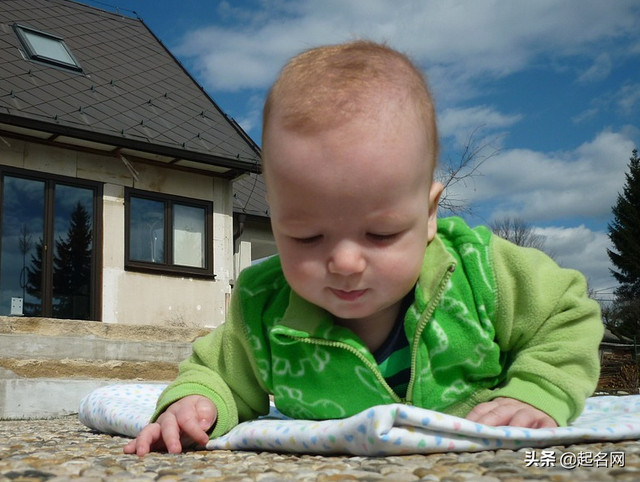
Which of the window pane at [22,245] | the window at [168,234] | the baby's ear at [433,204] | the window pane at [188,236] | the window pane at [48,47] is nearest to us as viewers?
the baby's ear at [433,204]

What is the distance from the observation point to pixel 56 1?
441 inches

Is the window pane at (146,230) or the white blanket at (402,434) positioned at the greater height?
the window pane at (146,230)

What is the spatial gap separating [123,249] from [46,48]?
10.3 ft

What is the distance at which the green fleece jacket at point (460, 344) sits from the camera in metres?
1.96

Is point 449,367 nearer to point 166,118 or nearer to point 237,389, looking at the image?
point 237,389

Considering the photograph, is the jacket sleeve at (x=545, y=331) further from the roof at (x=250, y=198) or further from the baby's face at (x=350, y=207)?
the roof at (x=250, y=198)

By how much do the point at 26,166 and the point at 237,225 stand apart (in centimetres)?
356

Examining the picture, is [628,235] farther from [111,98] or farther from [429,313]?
[429,313]

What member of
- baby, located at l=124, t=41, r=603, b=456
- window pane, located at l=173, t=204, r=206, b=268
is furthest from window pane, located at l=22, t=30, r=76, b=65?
baby, located at l=124, t=41, r=603, b=456

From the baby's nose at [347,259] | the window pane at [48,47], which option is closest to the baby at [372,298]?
the baby's nose at [347,259]

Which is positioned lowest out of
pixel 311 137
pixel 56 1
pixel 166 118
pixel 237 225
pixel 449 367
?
pixel 449 367

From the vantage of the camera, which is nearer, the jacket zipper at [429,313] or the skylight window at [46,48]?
the jacket zipper at [429,313]

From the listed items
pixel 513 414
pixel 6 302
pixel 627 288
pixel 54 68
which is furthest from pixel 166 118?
pixel 627 288

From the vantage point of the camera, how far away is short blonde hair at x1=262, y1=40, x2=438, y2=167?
1.72 meters
